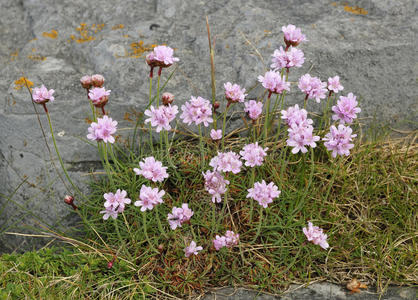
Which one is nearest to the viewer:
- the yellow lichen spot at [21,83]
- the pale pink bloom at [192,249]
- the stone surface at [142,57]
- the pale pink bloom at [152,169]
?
the pale pink bloom at [152,169]

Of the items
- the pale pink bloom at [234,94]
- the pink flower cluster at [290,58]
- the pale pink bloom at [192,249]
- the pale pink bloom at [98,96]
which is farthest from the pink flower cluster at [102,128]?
the pink flower cluster at [290,58]

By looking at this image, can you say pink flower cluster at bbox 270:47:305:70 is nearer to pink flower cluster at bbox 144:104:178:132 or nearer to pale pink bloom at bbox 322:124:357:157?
pale pink bloom at bbox 322:124:357:157

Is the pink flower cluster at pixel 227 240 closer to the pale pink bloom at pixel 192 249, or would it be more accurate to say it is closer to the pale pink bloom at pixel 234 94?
the pale pink bloom at pixel 192 249

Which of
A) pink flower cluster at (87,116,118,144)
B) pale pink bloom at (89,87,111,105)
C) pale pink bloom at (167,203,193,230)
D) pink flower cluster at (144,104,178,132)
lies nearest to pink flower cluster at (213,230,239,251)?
pale pink bloom at (167,203,193,230)

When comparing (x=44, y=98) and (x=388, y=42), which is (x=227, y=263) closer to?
(x=44, y=98)

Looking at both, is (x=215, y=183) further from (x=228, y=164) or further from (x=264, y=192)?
(x=264, y=192)

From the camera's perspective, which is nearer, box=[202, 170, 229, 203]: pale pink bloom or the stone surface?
box=[202, 170, 229, 203]: pale pink bloom
